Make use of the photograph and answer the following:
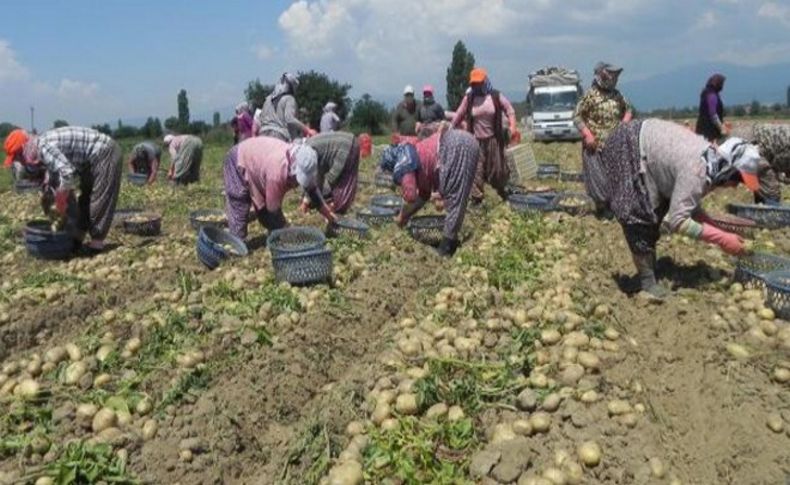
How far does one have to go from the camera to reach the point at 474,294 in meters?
5.29

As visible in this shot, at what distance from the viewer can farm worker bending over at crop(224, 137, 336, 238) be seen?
255 inches

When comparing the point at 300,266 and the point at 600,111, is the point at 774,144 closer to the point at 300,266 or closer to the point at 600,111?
the point at 600,111

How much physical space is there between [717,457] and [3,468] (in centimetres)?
340

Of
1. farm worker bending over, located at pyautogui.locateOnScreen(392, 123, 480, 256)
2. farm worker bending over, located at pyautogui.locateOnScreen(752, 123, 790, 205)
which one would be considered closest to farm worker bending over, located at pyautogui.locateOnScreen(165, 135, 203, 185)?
farm worker bending over, located at pyautogui.locateOnScreen(392, 123, 480, 256)

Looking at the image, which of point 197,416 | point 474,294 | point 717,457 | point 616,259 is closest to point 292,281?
point 474,294

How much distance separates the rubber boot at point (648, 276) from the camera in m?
5.20

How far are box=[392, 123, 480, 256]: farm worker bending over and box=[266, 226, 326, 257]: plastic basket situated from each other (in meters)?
1.05

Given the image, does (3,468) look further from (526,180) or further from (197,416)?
(526,180)

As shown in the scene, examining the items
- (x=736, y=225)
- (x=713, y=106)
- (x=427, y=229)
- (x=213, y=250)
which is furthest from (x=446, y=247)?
(x=713, y=106)

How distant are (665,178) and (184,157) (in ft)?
37.0

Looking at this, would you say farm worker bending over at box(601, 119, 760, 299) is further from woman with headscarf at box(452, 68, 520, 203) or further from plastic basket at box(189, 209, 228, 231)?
plastic basket at box(189, 209, 228, 231)

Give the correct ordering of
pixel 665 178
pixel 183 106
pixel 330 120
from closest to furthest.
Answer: pixel 665 178 → pixel 330 120 → pixel 183 106

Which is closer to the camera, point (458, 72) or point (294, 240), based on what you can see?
point (294, 240)

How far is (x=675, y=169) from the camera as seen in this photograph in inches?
186
